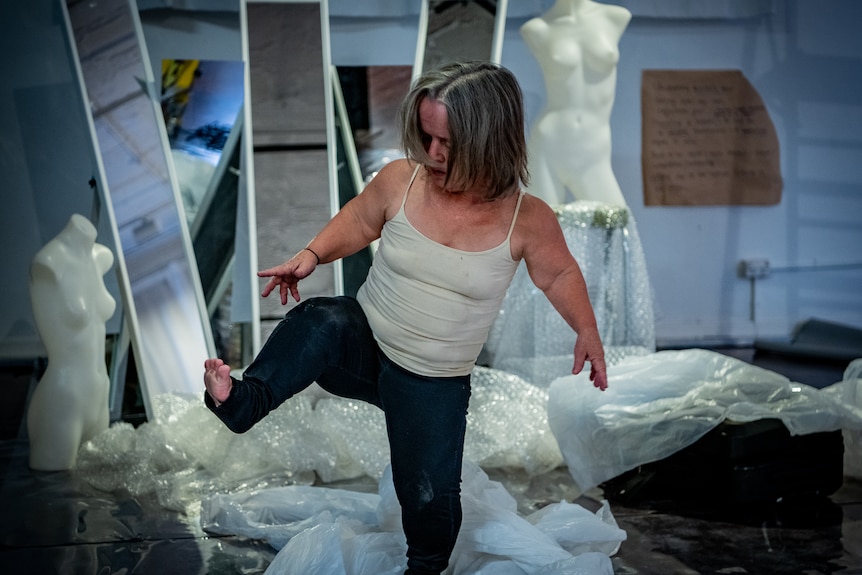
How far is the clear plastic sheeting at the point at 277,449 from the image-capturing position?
2793mm

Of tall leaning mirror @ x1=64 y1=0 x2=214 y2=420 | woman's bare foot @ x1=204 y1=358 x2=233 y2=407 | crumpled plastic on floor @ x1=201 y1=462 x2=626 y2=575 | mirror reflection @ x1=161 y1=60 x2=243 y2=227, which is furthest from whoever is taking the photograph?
mirror reflection @ x1=161 y1=60 x2=243 y2=227

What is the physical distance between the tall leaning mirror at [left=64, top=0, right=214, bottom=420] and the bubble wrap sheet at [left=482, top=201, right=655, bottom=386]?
1.10m

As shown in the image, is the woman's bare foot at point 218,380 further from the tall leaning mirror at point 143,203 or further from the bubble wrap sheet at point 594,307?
the bubble wrap sheet at point 594,307

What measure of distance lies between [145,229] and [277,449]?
1023 mm

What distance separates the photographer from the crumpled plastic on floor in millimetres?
1985

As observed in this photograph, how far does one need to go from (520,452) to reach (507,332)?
0.78 metres

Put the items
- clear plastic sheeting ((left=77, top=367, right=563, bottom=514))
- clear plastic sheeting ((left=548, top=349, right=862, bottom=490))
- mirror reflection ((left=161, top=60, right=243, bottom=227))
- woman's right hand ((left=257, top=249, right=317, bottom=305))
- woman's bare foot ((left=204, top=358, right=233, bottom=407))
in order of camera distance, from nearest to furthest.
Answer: woman's bare foot ((left=204, top=358, right=233, bottom=407)) < woman's right hand ((left=257, top=249, right=317, bottom=305)) < clear plastic sheeting ((left=548, top=349, right=862, bottom=490)) < clear plastic sheeting ((left=77, top=367, right=563, bottom=514)) < mirror reflection ((left=161, top=60, right=243, bottom=227))

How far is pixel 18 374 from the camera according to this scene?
9.91 feet

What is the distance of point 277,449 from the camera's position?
2.87 meters

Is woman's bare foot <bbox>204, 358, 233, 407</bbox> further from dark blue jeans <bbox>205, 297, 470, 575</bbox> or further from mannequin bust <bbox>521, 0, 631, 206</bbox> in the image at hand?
mannequin bust <bbox>521, 0, 631, 206</bbox>

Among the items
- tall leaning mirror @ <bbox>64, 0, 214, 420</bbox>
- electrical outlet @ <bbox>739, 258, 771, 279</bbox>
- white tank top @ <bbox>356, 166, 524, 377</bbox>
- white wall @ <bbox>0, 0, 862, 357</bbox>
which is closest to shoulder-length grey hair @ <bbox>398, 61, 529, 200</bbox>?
white tank top @ <bbox>356, 166, 524, 377</bbox>

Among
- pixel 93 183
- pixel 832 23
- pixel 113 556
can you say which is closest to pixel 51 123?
pixel 93 183

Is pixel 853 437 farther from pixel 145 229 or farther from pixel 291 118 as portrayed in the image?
pixel 145 229

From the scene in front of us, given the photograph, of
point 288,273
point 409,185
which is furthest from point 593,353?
point 288,273
